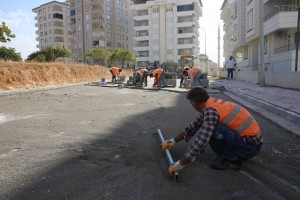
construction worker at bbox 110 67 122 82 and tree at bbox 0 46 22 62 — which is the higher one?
tree at bbox 0 46 22 62

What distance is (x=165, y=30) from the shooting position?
6956cm

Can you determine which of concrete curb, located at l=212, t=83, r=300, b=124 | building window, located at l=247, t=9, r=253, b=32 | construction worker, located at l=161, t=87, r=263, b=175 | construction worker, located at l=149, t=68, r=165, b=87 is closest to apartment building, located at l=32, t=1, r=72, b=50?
building window, located at l=247, t=9, r=253, b=32

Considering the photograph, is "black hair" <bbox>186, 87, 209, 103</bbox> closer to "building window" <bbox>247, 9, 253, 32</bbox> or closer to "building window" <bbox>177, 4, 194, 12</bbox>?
"building window" <bbox>247, 9, 253, 32</bbox>

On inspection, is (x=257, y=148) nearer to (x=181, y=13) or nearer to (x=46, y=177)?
(x=46, y=177)

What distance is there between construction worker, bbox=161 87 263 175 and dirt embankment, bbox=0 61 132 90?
17.5 m

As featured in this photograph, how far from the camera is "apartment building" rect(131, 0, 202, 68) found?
2685 inches

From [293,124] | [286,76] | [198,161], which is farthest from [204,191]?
[286,76]

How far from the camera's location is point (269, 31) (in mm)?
22719

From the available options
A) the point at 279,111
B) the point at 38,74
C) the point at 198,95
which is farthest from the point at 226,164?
the point at 38,74

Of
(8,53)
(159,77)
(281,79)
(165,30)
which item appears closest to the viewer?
(281,79)

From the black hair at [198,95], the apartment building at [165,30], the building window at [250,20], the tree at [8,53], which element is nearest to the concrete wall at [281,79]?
the building window at [250,20]

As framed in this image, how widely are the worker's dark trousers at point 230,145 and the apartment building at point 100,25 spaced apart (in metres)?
74.1

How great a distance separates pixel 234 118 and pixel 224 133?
0.71 feet

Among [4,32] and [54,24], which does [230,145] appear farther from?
[54,24]
